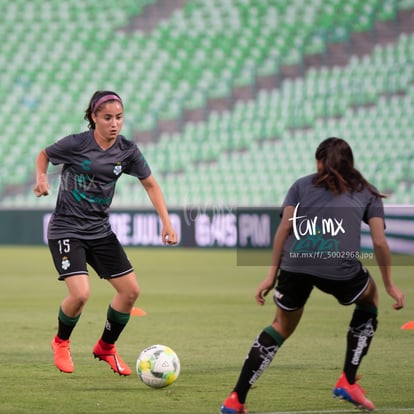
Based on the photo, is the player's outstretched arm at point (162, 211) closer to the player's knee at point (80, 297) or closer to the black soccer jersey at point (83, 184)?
the black soccer jersey at point (83, 184)

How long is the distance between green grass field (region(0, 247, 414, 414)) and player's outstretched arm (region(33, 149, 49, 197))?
1.36 metres

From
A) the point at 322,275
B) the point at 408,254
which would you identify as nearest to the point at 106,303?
the point at 322,275

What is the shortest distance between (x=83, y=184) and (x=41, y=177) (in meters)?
0.40

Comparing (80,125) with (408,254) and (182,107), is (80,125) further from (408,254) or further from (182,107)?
(408,254)

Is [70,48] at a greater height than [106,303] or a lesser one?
greater

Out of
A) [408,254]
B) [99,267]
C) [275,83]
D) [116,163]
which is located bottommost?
[408,254]

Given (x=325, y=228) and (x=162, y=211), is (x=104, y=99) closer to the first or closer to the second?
(x=162, y=211)

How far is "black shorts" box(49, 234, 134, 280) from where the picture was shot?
23.8 feet

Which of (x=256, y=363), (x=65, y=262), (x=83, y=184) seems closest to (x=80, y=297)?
(x=65, y=262)

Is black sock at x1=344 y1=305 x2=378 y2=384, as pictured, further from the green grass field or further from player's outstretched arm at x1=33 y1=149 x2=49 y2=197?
player's outstretched arm at x1=33 y1=149 x2=49 y2=197

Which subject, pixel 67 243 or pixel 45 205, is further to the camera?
pixel 45 205

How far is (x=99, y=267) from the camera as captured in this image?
7.43m

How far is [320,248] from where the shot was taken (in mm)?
5867

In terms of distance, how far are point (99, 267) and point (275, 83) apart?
22.8 m
